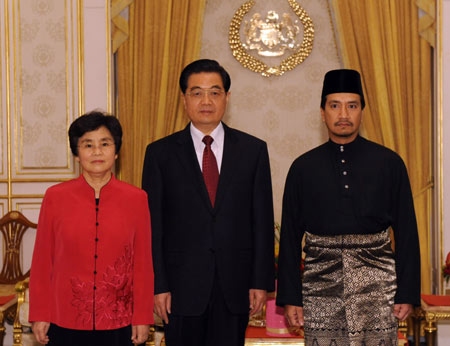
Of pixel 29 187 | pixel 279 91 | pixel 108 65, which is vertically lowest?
pixel 29 187

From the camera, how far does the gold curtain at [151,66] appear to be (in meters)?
6.14

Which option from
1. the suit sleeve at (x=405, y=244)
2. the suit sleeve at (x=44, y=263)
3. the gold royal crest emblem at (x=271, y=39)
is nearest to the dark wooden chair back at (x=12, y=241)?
the gold royal crest emblem at (x=271, y=39)

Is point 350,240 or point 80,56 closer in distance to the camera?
point 350,240

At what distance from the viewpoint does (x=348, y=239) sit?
2.98m

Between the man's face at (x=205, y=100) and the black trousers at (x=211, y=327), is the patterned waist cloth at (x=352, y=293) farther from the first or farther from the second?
the man's face at (x=205, y=100)

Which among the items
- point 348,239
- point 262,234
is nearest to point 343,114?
point 348,239

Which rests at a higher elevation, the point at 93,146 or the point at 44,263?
the point at 93,146

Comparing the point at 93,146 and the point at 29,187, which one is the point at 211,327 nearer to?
the point at 93,146

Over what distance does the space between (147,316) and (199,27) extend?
3.91 metres

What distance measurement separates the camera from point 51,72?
19.6 feet

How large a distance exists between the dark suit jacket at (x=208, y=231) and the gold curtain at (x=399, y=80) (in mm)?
3253

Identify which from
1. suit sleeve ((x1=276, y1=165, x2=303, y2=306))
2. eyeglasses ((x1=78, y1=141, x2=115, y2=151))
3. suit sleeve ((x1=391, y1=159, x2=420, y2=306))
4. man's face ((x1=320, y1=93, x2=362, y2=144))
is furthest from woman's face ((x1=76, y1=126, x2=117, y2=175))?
suit sleeve ((x1=391, y1=159, x2=420, y2=306))

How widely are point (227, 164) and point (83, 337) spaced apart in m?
1.07

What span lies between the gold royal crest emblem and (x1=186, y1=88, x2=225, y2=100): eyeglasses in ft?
10.8
